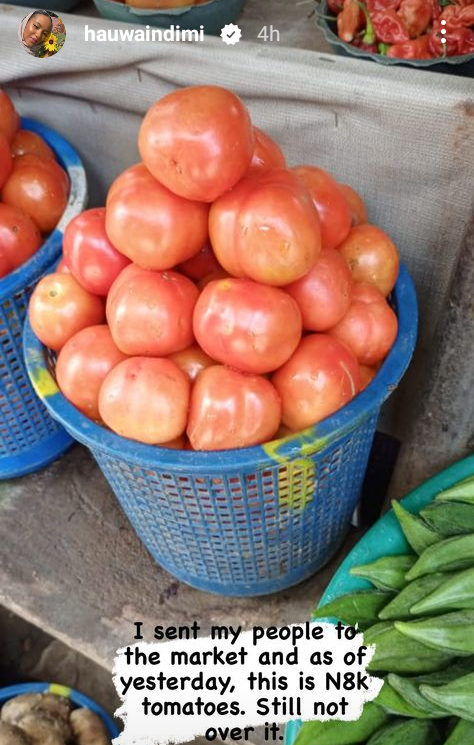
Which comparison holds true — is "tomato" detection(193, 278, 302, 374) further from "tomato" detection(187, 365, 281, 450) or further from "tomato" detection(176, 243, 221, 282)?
"tomato" detection(176, 243, 221, 282)

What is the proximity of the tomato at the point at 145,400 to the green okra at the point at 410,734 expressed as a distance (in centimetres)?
52

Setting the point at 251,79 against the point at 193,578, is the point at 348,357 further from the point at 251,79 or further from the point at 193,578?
the point at 251,79

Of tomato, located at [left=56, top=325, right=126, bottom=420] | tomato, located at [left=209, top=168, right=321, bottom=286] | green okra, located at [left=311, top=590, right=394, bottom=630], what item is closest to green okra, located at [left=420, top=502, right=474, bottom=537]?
green okra, located at [left=311, top=590, right=394, bottom=630]

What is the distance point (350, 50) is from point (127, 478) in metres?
1.09

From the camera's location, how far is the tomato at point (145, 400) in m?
1.00

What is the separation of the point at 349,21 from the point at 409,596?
4.23ft

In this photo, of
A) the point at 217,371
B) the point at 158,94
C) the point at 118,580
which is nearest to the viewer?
the point at 217,371

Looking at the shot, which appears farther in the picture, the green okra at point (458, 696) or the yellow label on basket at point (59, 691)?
the yellow label on basket at point (59, 691)

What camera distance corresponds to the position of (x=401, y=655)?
3.31 feet

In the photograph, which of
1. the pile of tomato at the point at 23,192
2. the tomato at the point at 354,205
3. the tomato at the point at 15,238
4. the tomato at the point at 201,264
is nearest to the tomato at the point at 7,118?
the pile of tomato at the point at 23,192

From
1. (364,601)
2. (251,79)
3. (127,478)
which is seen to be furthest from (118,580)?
(251,79)

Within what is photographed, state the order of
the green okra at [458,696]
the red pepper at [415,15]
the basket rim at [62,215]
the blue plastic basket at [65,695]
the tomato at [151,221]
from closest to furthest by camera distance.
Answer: the green okra at [458,696]
the tomato at [151,221]
the basket rim at [62,215]
the red pepper at [415,15]
the blue plastic basket at [65,695]

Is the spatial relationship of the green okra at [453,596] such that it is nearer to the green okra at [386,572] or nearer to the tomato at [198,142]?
the green okra at [386,572]

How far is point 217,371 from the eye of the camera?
3.35 ft
